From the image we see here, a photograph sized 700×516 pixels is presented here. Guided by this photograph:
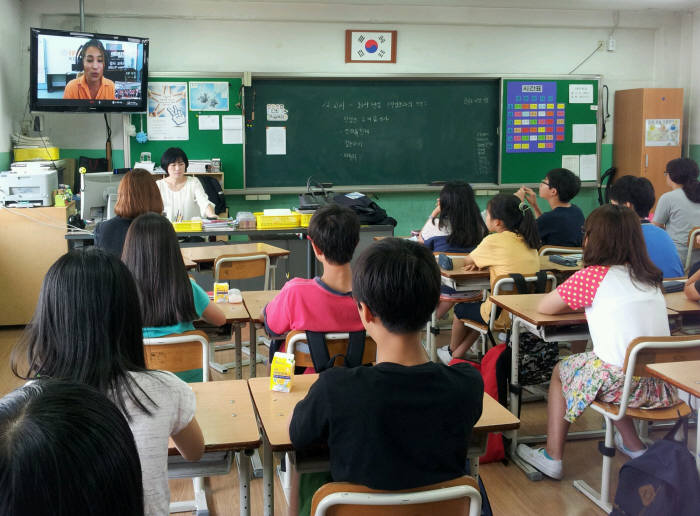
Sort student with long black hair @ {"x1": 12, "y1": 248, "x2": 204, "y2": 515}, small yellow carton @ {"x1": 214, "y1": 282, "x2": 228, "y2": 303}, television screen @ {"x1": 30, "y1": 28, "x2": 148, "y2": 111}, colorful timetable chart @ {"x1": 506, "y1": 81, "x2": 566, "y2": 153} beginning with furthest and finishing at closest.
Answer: colorful timetable chart @ {"x1": 506, "y1": 81, "x2": 566, "y2": 153}, television screen @ {"x1": 30, "y1": 28, "x2": 148, "y2": 111}, small yellow carton @ {"x1": 214, "y1": 282, "x2": 228, "y2": 303}, student with long black hair @ {"x1": 12, "y1": 248, "x2": 204, "y2": 515}

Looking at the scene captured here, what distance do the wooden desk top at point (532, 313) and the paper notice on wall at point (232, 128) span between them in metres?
4.33

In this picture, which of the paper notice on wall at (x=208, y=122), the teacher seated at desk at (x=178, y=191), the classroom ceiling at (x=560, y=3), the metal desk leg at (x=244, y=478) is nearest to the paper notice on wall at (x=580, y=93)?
the classroom ceiling at (x=560, y=3)

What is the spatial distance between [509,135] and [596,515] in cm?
533

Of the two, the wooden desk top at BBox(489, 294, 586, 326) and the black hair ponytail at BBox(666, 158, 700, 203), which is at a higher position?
the black hair ponytail at BBox(666, 158, 700, 203)

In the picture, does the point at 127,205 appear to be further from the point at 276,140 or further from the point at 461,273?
the point at 276,140

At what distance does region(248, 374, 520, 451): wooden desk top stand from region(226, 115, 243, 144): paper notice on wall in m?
5.13

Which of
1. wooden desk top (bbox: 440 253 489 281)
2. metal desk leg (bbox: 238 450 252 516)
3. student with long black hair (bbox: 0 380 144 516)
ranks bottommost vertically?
metal desk leg (bbox: 238 450 252 516)

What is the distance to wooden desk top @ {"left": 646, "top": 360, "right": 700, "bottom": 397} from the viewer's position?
208 cm

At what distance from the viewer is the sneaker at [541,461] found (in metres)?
2.94

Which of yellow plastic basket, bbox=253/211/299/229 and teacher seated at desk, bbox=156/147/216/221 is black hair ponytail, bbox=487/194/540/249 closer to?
yellow plastic basket, bbox=253/211/299/229

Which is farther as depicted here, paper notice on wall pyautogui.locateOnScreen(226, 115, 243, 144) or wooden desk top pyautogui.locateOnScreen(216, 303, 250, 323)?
paper notice on wall pyautogui.locateOnScreen(226, 115, 243, 144)

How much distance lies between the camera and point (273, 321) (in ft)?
8.55

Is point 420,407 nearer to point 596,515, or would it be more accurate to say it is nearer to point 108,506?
point 108,506

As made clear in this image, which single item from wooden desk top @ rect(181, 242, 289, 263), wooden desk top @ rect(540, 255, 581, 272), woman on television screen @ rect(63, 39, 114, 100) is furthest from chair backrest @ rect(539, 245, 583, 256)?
woman on television screen @ rect(63, 39, 114, 100)
